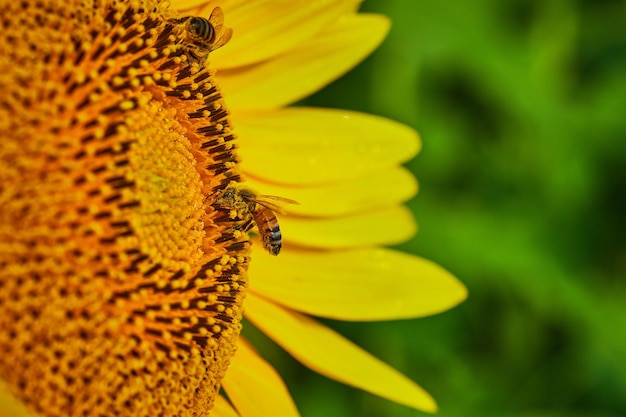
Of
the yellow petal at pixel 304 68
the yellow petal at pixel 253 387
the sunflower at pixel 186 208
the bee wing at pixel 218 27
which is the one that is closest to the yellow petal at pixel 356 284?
the sunflower at pixel 186 208

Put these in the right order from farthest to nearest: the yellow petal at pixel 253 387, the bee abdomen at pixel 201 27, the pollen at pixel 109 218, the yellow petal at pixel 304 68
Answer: the yellow petal at pixel 304 68, the yellow petal at pixel 253 387, the bee abdomen at pixel 201 27, the pollen at pixel 109 218

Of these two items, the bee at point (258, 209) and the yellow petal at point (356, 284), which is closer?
the bee at point (258, 209)

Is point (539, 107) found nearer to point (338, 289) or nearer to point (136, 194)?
point (338, 289)

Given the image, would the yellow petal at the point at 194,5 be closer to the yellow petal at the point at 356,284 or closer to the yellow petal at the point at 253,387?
the yellow petal at the point at 356,284

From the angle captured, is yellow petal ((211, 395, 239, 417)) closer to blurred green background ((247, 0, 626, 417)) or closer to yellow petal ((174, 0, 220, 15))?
blurred green background ((247, 0, 626, 417))

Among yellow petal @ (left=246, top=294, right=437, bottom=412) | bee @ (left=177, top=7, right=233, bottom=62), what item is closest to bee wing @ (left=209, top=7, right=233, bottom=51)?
bee @ (left=177, top=7, right=233, bottom=62)

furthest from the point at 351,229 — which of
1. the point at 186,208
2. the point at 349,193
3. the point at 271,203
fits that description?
the point at 186,208

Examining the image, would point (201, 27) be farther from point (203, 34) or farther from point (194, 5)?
point (194, 5)
